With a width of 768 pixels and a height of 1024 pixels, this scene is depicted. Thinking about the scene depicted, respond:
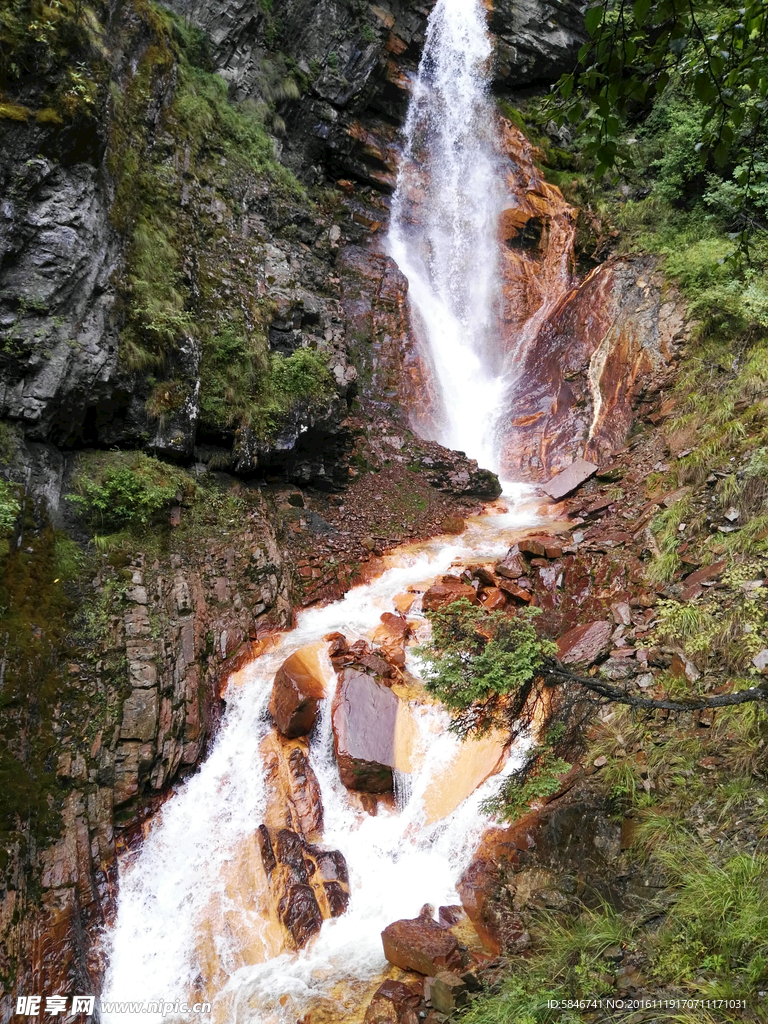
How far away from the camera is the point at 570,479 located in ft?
38.8

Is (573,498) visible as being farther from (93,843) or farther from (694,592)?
(93,843)

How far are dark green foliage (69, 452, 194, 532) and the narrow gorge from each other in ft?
0.20

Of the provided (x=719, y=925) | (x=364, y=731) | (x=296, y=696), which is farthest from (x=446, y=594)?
(x=719, y=925)

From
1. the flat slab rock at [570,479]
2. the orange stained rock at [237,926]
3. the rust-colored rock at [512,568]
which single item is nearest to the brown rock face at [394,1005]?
the orange stained rock at [237,926]

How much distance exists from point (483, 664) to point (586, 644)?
315 cm

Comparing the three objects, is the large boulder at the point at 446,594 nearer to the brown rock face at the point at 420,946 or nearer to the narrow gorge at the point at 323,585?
the narrow gorge at the point at 323,585

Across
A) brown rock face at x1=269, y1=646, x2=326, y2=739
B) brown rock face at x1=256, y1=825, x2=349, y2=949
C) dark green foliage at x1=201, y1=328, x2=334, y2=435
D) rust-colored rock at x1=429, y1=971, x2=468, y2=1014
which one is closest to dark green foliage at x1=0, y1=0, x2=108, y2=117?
dark green foliage at x1=201, y1=328, x2=334, y2=435

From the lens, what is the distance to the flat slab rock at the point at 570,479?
11.7m

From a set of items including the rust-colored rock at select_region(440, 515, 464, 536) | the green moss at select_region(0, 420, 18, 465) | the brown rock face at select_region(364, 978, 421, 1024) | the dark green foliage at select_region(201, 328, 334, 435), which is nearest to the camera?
the brown rock face at select_region(364, 978, 421, 1024)

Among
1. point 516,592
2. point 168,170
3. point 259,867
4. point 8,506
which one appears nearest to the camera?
point 259,867

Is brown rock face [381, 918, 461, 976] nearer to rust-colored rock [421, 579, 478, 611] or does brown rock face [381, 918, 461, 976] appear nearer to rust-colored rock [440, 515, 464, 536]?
rust-colored rock [421, 579, 478, 611]

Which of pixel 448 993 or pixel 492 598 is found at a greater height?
pixel 492 598

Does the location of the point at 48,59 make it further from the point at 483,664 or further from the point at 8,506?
the point at 483,664

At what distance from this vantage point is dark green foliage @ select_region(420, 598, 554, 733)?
3.99m
